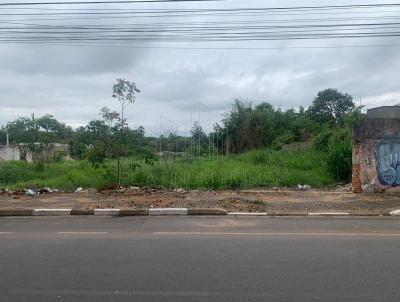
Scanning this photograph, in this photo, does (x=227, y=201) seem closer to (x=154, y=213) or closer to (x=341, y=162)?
(x=154, y=213)

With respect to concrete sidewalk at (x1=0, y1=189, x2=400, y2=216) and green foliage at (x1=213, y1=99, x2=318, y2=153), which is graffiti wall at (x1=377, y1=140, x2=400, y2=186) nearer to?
concrete sidewalk at (x1=0, y1=189, x2=400, y2=216)

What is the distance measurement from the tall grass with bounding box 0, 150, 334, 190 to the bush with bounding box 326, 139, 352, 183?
0.35m

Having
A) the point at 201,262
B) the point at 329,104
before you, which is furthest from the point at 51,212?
the point at 329,104

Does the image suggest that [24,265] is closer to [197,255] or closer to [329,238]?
[197,255]

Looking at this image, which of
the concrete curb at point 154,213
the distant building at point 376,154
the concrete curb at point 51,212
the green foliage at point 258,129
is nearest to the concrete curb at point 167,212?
the concrete curb at point 154,213

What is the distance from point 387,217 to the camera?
36.5 feet

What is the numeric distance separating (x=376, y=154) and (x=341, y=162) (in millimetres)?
3479

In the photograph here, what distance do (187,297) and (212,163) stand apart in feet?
54.1

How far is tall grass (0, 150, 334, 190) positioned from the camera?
16.9m

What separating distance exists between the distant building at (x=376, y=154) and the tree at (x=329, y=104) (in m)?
50.6

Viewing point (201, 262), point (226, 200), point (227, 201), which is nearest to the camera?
point (201, 262)

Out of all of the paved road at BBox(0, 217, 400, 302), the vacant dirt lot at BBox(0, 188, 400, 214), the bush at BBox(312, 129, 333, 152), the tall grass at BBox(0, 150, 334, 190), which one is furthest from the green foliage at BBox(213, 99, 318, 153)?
the paved road at BBox(0, 217, 400, 302)

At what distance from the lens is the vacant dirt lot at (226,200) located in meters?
12.3

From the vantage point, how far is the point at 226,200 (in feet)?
43.6
